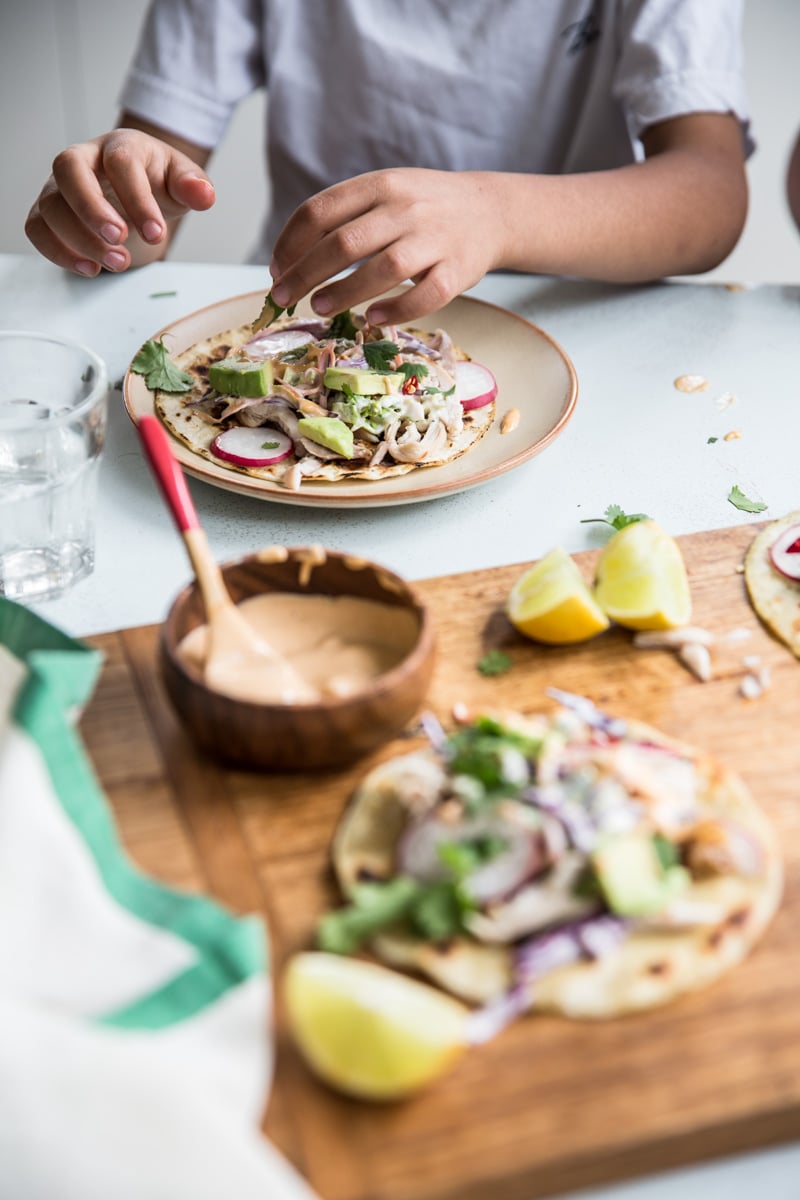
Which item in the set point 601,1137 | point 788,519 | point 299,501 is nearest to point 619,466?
point 788,519

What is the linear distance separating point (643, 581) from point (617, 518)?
204 mm

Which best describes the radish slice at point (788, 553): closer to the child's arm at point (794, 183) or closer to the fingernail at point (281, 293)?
the fingernail at point (281, 293)

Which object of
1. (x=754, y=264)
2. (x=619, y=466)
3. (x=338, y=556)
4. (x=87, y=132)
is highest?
(x=338, y=556)

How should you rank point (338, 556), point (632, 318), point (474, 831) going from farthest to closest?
1. point (632, 318)
2. point (338, 556)
3. point (474, 831)

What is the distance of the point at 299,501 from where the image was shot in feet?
4.76

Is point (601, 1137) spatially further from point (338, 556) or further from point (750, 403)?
point (750, 403)

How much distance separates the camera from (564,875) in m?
0.94

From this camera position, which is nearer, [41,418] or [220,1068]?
[220,1068]

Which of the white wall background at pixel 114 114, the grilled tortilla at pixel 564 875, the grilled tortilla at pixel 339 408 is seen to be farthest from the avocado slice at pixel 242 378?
the white wall background at pixel 114 114

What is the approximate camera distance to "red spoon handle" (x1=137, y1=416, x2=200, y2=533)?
1188 millimetres

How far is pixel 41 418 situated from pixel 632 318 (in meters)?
1.02

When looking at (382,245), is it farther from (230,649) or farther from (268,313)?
(230,649)

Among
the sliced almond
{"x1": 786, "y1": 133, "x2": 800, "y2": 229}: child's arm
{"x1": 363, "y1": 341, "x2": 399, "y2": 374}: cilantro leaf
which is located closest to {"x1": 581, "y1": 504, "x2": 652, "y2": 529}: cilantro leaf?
the sliced almond

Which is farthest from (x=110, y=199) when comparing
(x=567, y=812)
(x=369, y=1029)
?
(x=369, y=1029)
